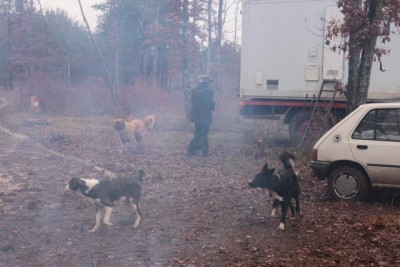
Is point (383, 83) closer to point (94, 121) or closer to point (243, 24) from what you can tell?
point (243, 24)

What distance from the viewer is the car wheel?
7.33m

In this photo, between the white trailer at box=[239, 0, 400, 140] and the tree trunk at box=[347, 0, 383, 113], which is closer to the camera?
the tree trunk at box=[347, 0, 383, 113]

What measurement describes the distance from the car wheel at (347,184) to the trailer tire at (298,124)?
16.7ft

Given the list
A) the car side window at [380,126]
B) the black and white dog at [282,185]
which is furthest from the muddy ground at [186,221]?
the car side window at [380,126]

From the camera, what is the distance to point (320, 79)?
501 inches

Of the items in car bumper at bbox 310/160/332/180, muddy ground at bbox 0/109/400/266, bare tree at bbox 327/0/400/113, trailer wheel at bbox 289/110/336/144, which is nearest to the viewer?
muddy ground at bbox 0/109/400/266

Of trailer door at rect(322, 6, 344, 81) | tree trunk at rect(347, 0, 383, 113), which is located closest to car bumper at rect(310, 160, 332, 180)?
tree trunk at rect(347, 0, 383, 113)

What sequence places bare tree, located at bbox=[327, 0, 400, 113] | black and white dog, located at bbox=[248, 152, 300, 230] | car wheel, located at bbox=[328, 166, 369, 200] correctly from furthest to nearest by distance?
bare tree, located at bbox=[327, 0, 400, 113] → car wheel, located at bbox=[328, 166, 369, 200] → black and white dog, located at bbox=[248, 152, 300, 230]

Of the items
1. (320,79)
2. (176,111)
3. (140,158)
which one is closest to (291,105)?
(320,79)

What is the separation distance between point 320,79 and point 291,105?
100cm

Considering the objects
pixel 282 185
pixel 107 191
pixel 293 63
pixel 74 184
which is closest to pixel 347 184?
pixel 282 185

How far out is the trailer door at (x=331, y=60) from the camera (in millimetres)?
12484

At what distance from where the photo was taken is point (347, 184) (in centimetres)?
745

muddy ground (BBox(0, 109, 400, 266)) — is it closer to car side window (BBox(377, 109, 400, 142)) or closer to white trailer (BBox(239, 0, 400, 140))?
car side window (BBox(377, 109, 400, 142))
